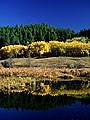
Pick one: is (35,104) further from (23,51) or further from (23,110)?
(23,51)

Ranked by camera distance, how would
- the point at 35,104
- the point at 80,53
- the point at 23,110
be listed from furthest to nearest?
1. the point at 80,53
2. the point at 35,104
3. the point at 23,110

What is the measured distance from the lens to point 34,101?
2342cm

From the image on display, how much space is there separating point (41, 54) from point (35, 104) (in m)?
77.6

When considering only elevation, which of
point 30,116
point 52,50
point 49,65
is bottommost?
point 30,116

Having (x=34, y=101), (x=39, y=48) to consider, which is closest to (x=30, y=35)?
(x=39, y=48)

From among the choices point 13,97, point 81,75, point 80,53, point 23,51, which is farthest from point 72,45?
point 13,97

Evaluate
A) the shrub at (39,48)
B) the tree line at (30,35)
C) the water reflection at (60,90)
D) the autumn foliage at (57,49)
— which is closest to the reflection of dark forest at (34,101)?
the water reflection at (60,90)

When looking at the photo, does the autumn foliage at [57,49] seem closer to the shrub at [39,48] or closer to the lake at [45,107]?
the shrub at [39,48]

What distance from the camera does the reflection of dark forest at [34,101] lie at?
2166 centimetres

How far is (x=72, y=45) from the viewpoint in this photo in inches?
3602

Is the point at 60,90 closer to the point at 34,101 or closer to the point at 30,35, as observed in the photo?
the point at 34,101

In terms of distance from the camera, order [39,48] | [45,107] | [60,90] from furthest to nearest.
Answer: [39,48]
[60,90]
[45,107]

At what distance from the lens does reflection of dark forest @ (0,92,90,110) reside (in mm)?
21656

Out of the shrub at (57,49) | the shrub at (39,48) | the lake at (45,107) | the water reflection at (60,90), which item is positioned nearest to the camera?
the lake at (45,107)
